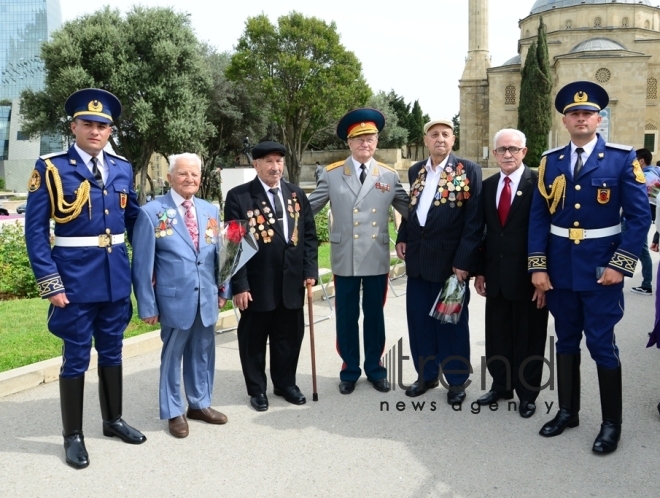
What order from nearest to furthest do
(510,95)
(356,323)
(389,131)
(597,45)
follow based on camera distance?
(356,323) → (597,45) → (510,95) → (389,131)

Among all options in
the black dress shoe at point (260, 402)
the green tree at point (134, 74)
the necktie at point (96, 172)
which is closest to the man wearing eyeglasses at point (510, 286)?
the black dress shoe at point (260, 402)

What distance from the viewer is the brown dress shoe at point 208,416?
4.33 meters

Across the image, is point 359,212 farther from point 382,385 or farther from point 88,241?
point 88,241

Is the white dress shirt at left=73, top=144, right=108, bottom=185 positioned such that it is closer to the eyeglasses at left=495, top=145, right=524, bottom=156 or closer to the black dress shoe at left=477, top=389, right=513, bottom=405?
the eyeglasses at left=495, top=145, right=524, bottom=156

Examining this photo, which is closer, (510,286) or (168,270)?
(168,270)

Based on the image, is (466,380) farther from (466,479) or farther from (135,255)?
→ (135,255)

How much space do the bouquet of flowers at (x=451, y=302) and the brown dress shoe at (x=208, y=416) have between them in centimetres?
181

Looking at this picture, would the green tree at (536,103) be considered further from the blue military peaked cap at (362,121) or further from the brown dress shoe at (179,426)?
the brown dress shoe at (179,426)

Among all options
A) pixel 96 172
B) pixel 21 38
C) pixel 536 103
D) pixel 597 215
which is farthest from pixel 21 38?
pixel 597 215

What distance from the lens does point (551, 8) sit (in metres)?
54.9

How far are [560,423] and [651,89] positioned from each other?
5530cm

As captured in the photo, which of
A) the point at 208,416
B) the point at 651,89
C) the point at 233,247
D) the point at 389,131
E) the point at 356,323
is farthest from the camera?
the point at 389,131

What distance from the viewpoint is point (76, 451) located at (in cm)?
371

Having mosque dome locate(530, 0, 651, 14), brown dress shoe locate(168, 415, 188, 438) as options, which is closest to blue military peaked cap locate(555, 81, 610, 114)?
brown dress shoe locate(168, 415, 188, 438)
